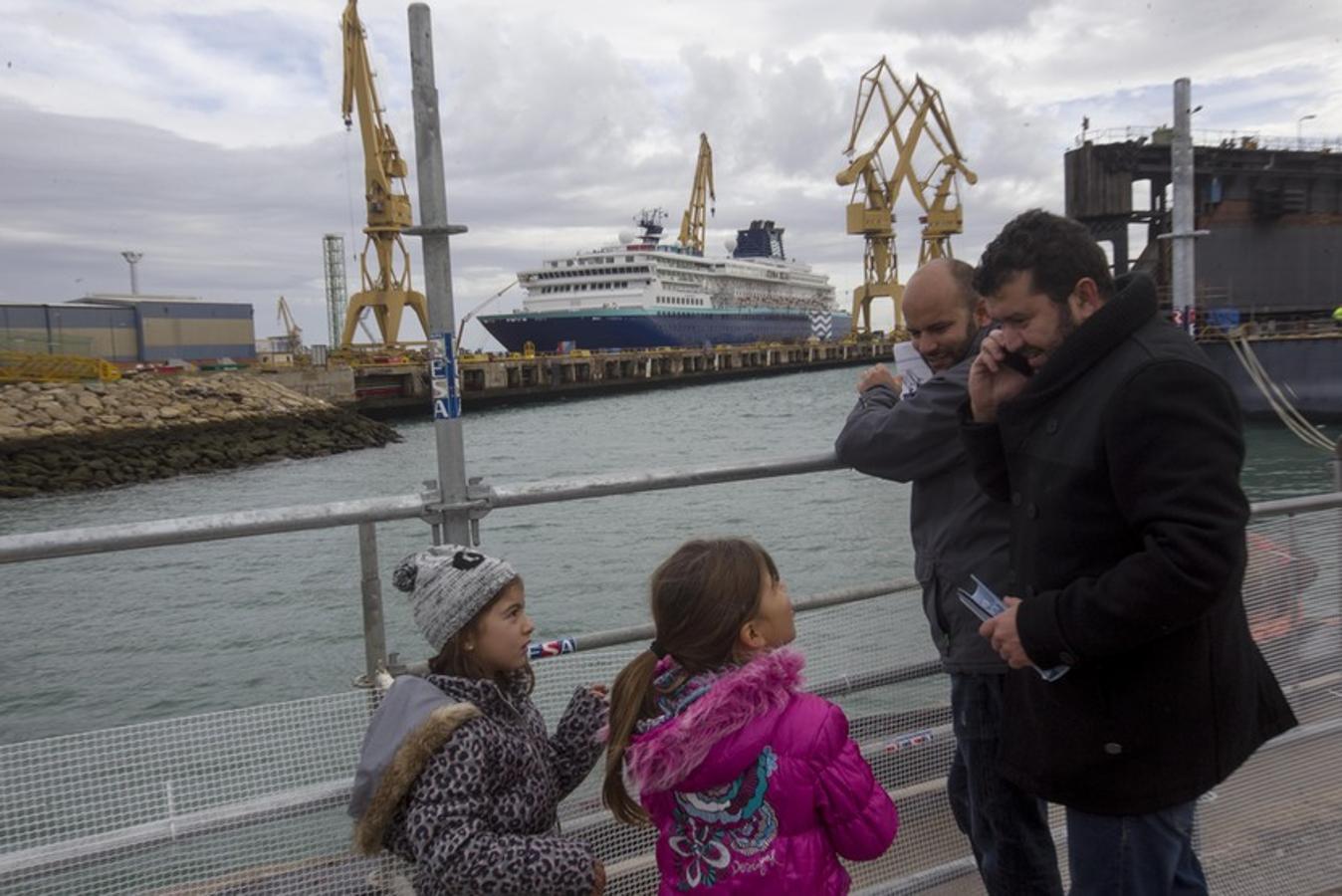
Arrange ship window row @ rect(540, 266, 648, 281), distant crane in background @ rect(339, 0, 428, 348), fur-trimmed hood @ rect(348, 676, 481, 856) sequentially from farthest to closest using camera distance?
ship window row @ rect(540, 266, 648, 281) → distant crane in background @ rect(339, 0, 428, 348) → fur-trimmed hood @ rect(348, 676, 481, 856)

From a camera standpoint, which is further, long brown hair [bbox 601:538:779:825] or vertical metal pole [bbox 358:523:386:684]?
vertical metal pole [bbox 358:523:386:684]

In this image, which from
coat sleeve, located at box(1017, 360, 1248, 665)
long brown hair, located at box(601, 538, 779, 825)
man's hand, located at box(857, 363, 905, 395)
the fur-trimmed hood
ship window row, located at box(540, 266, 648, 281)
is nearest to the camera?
coat sleeve, located at box(1017, 360, 1248, 665)

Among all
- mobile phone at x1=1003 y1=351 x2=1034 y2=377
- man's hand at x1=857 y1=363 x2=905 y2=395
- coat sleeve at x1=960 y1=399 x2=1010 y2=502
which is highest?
mobile phone at x1=1003 y1=351 x2=1034 y2=377

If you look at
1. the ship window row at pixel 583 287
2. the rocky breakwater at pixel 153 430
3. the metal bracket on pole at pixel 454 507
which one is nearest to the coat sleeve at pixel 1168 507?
the metal bracket on pole at pixel 454 507

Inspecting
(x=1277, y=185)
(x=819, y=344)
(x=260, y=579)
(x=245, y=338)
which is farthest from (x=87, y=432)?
(x=819, y=344)

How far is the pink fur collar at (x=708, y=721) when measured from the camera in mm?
Answer: 1665

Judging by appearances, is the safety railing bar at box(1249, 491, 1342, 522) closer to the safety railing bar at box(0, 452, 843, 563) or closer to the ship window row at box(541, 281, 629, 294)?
the safety railing bar at box(0, 452, 843, 563)

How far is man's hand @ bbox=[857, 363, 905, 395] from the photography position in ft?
8.07

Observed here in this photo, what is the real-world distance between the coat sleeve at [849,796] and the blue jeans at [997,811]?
0.53 metres

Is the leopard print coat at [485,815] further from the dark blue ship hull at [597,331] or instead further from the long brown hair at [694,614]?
the dark blue ship hull at [597,331]

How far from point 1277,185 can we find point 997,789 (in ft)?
113

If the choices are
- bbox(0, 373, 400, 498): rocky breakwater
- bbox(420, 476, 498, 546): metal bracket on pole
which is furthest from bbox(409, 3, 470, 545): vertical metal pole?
bbox(0, 373, 400, 498): rocky breakwater

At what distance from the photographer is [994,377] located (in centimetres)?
189

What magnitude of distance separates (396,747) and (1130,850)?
1.22 meters
